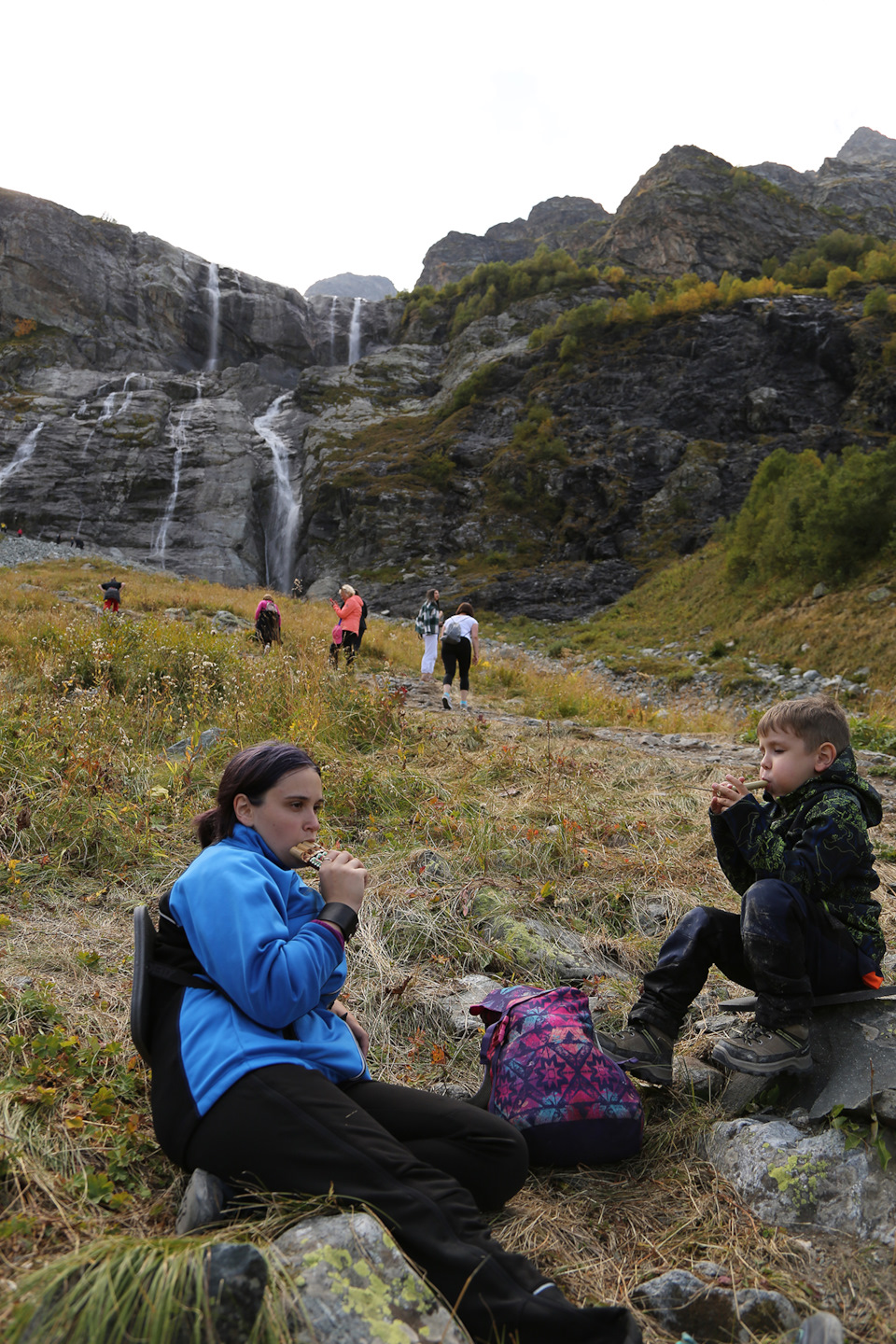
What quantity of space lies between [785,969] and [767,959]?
7 cm

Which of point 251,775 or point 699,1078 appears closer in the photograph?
point 251,775

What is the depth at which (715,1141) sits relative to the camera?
7.43 ft

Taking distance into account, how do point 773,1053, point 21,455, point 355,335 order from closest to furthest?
1. point 773,1053
2. point 21,455
3. point 355,335

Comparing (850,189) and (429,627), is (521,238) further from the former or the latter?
(429,627)

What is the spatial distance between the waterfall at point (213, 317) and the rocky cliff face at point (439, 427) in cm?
220

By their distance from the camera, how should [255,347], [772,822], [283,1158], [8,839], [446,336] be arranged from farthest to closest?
[255,347] → [446,336] → [8,839] → [772,822] → [283,1158]

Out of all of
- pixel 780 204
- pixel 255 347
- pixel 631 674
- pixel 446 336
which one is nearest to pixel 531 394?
pixel 446 336

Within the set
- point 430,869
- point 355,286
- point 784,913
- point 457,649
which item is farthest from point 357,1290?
point 355,286

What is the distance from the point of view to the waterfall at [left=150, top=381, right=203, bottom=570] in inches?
1454

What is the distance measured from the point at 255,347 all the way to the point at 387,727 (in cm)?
5961

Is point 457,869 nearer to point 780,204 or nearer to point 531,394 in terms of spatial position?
point 531,394

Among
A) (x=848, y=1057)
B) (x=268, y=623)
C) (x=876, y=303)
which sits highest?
(x=876, y=303)

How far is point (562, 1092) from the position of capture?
7.41 feet

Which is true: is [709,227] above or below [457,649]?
above
